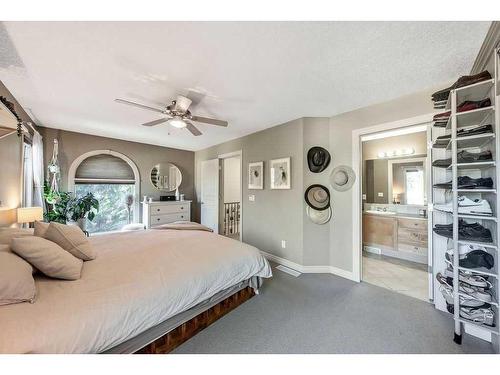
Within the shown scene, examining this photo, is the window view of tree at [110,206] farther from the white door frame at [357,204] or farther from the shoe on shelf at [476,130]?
the shoe on shelf at [476,130]

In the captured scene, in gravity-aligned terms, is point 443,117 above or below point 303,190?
above

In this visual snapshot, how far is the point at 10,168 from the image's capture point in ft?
7.62

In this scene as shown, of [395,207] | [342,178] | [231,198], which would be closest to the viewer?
[342,178]

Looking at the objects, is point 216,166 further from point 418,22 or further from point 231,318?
point 418,22

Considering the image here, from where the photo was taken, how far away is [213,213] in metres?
4.80

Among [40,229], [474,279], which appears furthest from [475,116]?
A: [40,229]

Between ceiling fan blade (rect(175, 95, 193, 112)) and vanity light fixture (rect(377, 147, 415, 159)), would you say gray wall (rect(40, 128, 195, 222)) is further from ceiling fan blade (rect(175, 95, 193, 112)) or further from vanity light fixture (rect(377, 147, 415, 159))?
vanity light fixture (rect(377, 147, 415, 159))

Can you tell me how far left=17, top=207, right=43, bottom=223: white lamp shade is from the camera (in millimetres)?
2262

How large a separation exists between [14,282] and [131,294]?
548mm

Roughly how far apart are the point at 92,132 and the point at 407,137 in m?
6.04

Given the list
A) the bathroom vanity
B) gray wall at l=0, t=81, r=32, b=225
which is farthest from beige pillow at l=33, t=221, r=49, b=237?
the bathroom vanity

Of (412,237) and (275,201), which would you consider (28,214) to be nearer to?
(275,201)

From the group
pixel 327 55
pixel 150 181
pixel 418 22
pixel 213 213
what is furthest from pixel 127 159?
pixel 418 22
